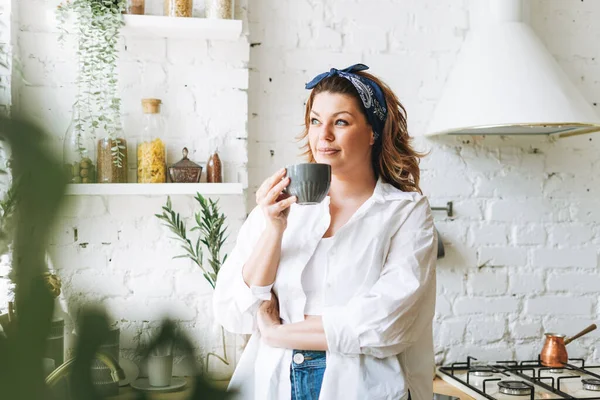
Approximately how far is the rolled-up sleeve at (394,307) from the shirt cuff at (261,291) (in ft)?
0.58

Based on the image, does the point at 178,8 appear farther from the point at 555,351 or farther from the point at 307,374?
the point at 555,351

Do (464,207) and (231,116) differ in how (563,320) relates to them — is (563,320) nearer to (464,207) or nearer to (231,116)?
(464,207)

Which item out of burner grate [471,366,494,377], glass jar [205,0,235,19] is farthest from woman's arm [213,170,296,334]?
burner grate [471,366,494,377]

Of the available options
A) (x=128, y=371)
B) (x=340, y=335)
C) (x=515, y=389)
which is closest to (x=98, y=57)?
(x=340, y=335)

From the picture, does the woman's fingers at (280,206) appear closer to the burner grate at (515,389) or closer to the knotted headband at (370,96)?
the knotted headband at (370,96)

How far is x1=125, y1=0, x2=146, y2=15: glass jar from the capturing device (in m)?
2.15

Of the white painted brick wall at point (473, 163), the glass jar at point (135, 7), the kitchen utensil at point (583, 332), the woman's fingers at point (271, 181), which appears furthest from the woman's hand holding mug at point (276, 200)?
the kitchen utensil at point (583, 332)

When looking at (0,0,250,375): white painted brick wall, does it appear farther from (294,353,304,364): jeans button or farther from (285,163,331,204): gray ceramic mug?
(285,163,331,204): gray ceramic mug

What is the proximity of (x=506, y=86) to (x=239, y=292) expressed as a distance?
121 centimetres

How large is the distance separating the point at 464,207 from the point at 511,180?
0.22 metres

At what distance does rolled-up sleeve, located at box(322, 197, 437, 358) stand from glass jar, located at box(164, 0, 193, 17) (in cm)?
100

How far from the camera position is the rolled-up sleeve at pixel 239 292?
1.74 m

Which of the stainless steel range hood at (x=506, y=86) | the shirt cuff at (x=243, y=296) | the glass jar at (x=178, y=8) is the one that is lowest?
the shirt cuff at (x=243, y=296)

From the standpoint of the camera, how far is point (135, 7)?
7.06 ft
